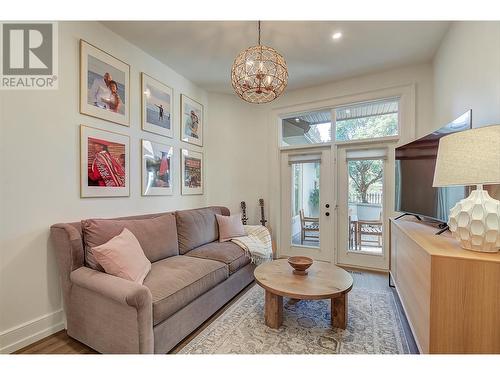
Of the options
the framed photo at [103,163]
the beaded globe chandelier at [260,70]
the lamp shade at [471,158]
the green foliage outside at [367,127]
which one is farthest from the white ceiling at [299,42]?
the lamp shade at [471,158]

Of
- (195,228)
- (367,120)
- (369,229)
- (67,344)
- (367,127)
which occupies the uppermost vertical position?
(367,120)

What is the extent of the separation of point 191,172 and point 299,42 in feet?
7.29

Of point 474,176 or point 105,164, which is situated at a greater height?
point 105,164

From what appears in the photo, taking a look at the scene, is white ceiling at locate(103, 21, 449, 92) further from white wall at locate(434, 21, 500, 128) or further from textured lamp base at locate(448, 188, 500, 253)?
textured lamp base at locate(448, 188, 500, 253)

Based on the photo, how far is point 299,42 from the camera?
262 centimetres

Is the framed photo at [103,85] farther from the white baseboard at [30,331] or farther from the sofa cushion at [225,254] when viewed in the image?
the white baseboard at [30,331]

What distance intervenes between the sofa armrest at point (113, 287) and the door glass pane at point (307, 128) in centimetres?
315

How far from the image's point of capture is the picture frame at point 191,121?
3445 mm

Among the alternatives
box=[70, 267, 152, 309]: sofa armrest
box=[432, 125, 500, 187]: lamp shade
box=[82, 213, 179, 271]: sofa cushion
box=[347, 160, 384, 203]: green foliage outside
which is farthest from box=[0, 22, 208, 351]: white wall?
box=[347, 160, 384, 203]: green foliage outside

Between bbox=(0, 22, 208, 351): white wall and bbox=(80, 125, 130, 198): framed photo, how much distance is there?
6cm

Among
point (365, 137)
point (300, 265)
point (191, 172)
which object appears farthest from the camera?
point (191, 172)

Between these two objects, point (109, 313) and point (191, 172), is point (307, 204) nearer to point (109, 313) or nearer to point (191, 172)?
point (191, 172)

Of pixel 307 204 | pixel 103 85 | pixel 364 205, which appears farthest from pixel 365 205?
pixel 103 85

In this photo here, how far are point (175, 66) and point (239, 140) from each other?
5.00ft
